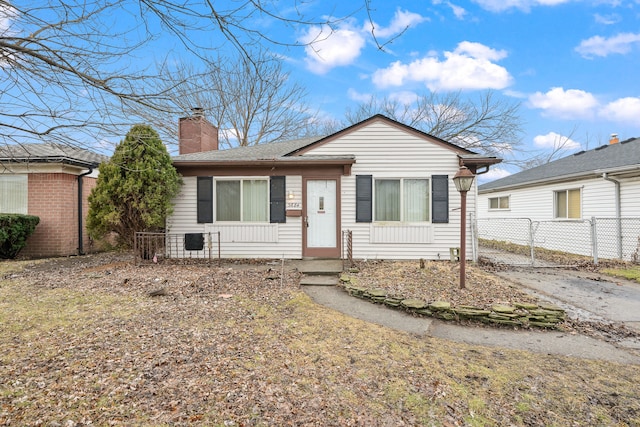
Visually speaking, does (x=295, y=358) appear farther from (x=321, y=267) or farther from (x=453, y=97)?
(x=453, y=97)

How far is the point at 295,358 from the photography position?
305 cm

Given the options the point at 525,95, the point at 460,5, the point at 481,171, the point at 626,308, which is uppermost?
the point at 525,95

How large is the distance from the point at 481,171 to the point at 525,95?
12491 mm

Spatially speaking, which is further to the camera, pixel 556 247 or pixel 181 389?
pixel 556 247

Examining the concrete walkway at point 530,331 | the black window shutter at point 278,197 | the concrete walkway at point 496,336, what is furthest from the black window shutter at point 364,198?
the concrete walkway at point 496,336

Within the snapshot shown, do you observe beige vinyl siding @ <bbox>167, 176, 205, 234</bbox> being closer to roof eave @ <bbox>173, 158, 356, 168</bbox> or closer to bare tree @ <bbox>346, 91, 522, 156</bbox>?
roof eave @ <bbox>173, 158, 356, 168</bbox>

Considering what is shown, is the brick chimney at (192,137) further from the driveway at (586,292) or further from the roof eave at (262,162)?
the driveway at (586,292)

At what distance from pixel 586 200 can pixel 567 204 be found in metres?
0.90

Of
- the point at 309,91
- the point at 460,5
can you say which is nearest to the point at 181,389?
the point at 460,5

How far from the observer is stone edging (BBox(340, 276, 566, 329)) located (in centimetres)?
418

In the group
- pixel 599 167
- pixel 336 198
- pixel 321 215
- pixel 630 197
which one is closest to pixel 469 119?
pixel 599 167

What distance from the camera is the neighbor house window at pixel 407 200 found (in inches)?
328

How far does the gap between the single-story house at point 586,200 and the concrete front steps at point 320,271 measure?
6175mm

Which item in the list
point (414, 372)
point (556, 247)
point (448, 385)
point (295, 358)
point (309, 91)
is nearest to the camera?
point (448, 385)
